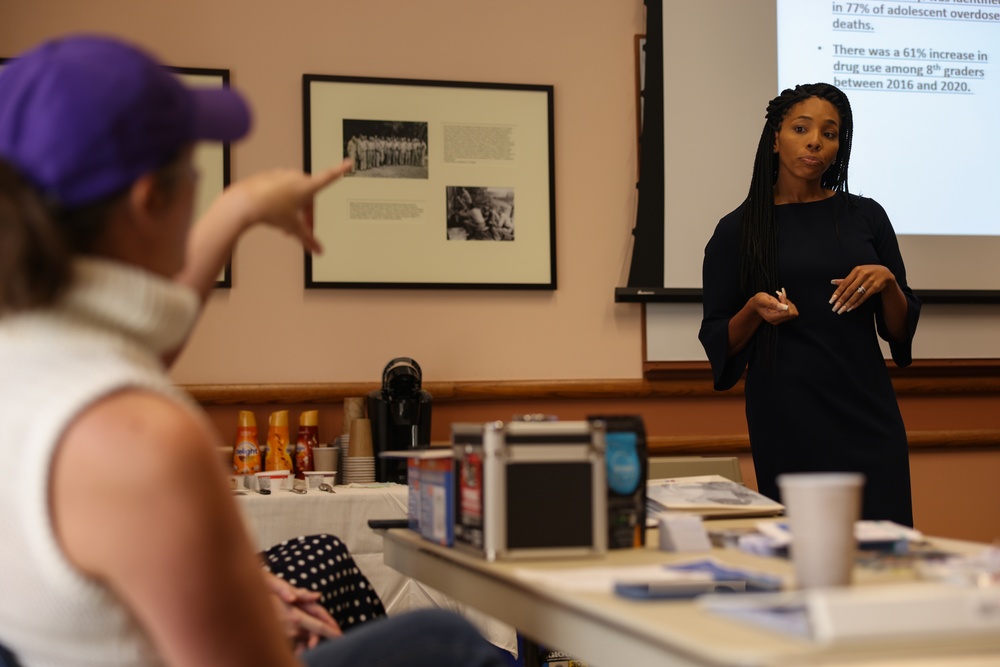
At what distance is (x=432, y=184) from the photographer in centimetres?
355

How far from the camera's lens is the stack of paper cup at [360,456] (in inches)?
123

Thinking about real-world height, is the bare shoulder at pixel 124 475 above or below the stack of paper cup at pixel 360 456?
above

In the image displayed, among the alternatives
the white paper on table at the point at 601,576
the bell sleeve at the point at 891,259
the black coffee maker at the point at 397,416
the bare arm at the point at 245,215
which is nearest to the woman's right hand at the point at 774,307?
the bell sleeve at the point at 891,259

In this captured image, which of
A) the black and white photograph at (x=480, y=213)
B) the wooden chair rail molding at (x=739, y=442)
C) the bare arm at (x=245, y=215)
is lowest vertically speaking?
the wooden chair rail molding at (x=739, y=442)

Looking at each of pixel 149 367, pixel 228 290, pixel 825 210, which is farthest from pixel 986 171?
pixel 149 367

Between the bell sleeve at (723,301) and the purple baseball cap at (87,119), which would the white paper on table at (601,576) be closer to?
the purple baseball cap at (87,119)

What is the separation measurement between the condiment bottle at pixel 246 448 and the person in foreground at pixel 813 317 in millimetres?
1464

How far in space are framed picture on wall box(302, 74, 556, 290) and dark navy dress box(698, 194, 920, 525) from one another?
1293 mm

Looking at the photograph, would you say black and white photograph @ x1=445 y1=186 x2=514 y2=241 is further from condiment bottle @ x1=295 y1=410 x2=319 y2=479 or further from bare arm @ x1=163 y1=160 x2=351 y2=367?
bare arm @ x1=163 y1=160 x2=351 y2=367

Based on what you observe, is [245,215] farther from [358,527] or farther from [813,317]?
[358,527]

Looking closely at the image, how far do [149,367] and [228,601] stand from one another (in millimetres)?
198

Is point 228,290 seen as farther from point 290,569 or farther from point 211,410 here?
point 290,569

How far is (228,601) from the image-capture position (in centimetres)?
79

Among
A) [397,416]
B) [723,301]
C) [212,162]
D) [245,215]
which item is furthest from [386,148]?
[245,215]
